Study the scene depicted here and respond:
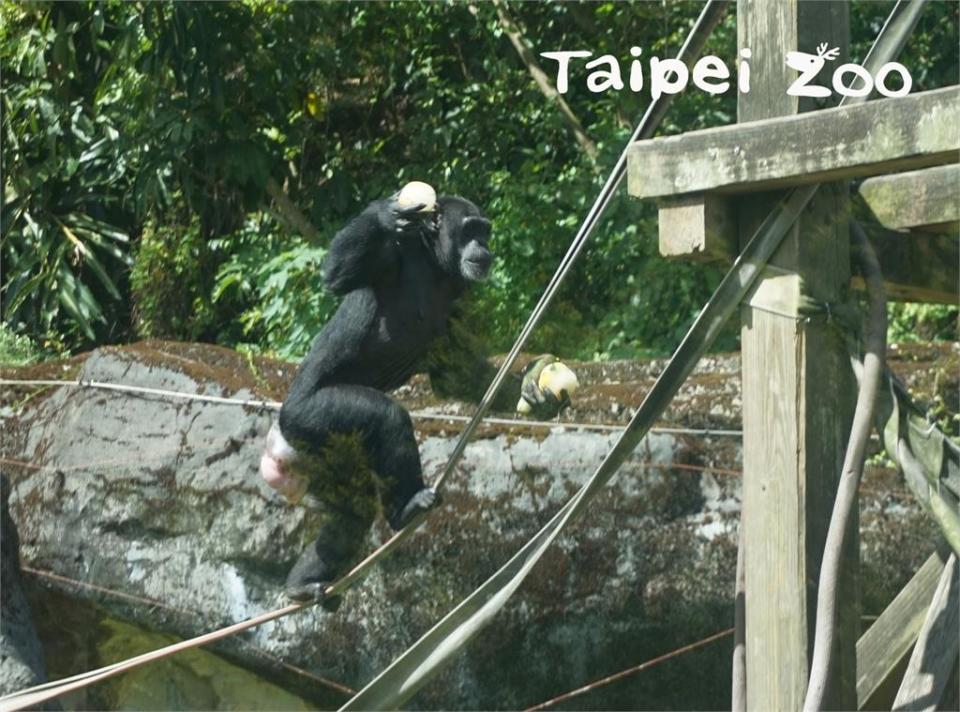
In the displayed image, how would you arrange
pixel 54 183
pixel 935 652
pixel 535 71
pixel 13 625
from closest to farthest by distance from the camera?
1. pixel 935 652
2. pixel 13 625
3. pixel 535 71
4. pixel 54 183

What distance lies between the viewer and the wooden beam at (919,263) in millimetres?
3211

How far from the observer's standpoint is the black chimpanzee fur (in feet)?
11.6

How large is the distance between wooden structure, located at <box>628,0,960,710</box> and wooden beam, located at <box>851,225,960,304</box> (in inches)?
14.5

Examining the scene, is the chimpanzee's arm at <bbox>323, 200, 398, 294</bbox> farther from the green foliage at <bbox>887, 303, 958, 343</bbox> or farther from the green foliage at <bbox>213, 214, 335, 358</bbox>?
the green foliage at <bbox>887, 303, 958, 343</bbox>

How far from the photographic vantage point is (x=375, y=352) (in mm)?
3707

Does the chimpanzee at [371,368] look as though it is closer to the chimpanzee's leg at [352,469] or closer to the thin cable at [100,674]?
the chimpanzee's leg at [352,469]

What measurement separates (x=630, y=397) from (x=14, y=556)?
2.32m

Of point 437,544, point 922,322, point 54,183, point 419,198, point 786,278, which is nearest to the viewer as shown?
point 786,278

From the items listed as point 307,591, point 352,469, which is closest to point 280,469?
point 352,469

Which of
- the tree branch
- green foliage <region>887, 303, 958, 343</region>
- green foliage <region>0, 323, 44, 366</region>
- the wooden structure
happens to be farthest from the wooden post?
the tree branch

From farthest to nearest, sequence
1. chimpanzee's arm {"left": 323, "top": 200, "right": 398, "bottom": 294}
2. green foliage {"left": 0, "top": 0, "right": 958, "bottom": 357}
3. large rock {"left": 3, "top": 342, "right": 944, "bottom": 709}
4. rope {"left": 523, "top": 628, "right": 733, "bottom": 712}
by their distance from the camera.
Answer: green foliage {"left": 0, "top": 0, "right": 958, "bottom": 357} → large rock {"left": 3, "top": 342, "right": 944, "bottom": 709} → rope {"left": 523, "top": 628, "right": 733, "bottom": 712} → chimpanzee's arm {"left": 323, "top": 200, "right": 398, "bottom": 294}

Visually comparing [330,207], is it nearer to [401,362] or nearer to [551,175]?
[551,175]

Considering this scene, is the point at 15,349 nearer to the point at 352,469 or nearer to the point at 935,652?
the point at 352,469

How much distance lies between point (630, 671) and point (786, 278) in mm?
2349
